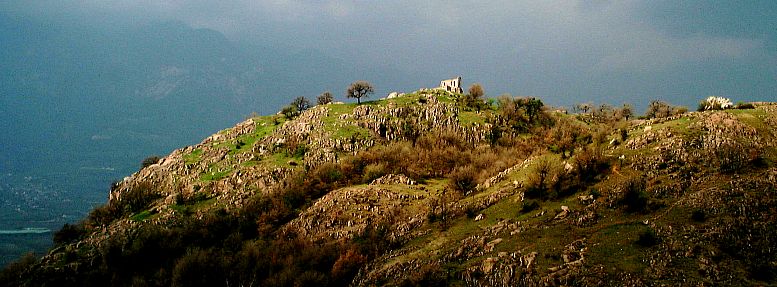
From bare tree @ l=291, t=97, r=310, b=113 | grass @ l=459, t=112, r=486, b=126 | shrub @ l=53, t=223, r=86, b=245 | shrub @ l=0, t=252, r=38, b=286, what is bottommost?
shrub @ l=0, t=252, r=38, b=286

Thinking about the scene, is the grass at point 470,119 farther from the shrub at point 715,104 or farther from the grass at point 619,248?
the grass at point 619,248

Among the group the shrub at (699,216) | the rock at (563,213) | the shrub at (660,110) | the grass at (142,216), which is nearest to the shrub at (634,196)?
the shrub at (699,216)

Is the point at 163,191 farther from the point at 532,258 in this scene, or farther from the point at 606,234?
the point at 606,234

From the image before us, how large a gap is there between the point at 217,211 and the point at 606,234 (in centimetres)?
3802

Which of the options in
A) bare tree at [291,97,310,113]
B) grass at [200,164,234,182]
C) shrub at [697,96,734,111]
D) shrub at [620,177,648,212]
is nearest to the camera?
shrub at [620,177,648,212]

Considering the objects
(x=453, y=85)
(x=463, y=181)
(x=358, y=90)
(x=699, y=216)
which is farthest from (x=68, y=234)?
(x=453, y=85)

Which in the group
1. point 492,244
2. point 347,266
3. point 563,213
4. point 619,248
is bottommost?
point 347,266

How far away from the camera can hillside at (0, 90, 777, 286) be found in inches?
989

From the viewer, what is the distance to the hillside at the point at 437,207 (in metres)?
25.1

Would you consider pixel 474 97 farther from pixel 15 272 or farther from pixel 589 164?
pixel 15 272

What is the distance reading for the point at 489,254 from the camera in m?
29.1

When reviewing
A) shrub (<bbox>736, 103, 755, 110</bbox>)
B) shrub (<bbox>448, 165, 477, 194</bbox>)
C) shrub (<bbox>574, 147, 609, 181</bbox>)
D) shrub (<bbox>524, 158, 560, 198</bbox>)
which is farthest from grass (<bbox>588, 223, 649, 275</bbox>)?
shrub (<bbox>736, 103, 755, 110</bbox>)

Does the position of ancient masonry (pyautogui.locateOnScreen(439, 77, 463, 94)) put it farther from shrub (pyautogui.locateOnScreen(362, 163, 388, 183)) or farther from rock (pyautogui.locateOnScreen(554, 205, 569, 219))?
rock (pyautogui.locateOnScreen(554, 205, 569, 219))

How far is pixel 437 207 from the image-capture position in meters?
41.1
